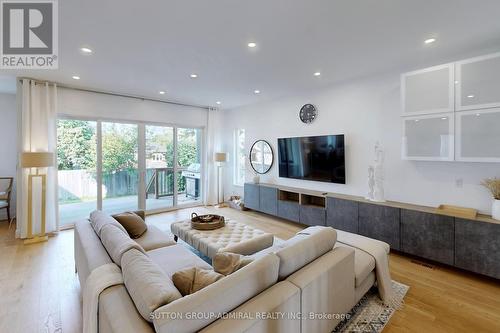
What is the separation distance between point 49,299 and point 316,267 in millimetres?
2608

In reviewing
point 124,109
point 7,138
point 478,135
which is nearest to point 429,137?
point 478,135

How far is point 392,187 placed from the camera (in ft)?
11.6

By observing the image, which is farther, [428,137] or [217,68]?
[217,68]

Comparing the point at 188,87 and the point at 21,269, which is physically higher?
the point at 188,87

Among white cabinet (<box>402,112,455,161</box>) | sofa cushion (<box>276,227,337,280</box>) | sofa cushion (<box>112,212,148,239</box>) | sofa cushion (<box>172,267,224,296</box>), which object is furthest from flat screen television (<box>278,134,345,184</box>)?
sofa cushion (<box>172,267,224,296</box>)

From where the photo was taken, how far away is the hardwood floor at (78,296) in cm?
193

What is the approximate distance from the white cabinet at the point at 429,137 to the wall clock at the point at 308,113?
5.41ft

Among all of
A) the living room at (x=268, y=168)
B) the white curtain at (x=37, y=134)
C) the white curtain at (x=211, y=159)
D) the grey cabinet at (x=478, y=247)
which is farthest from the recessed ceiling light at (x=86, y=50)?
the grey cabinet at (x=478, y=247)

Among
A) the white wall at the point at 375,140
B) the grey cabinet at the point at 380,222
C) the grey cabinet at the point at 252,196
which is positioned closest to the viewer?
the white wall at the point at 375,140

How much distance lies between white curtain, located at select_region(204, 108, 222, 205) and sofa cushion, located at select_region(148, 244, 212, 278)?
3780 millimetres

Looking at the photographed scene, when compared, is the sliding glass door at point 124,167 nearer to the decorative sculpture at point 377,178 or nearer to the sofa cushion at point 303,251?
the decorative sculpture at point 377,178

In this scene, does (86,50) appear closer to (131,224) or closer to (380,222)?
(131,224)

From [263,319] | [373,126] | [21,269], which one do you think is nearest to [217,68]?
[373,126]

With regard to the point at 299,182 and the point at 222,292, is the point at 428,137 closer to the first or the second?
the point at 299,182
